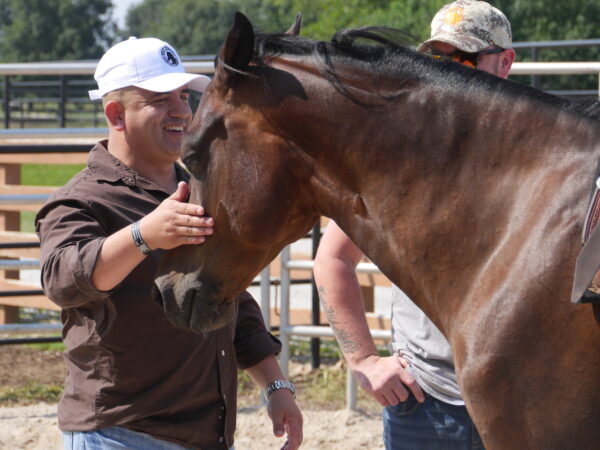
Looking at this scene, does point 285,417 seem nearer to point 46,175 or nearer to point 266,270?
point 266,270

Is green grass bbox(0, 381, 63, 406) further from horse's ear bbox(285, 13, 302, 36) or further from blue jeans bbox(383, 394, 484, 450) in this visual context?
horse's ear bbox(285, 13, 302, 36)

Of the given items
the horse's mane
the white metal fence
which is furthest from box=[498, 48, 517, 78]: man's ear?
the white metal fence

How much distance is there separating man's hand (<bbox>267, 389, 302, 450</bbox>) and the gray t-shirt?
381 millimetres

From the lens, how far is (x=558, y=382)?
1.95 meters

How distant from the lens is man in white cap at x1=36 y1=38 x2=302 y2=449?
254cm

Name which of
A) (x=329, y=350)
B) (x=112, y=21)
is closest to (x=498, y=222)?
(x=329, y=350)

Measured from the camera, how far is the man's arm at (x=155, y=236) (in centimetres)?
228

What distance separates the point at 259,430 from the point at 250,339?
7.31 ft

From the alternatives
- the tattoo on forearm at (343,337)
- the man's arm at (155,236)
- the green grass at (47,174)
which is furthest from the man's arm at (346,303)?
the green grass at (47,174)

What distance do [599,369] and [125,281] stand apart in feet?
4.23

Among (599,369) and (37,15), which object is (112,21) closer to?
(37,15)

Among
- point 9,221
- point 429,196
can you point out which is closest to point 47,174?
point 9,221

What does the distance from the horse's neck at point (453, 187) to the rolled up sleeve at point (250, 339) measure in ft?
2.59

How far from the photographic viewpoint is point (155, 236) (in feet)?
7.58
